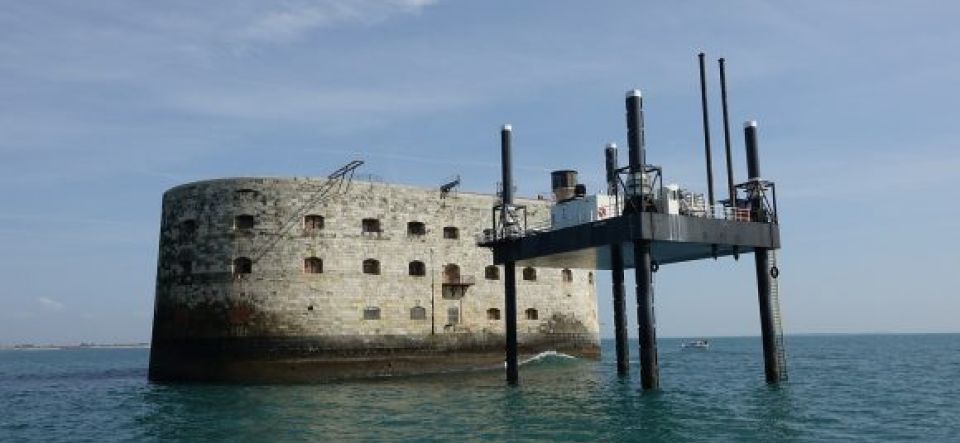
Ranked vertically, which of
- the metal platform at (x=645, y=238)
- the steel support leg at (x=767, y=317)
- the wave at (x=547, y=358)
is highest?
the metal platform at (x=645, y=238)

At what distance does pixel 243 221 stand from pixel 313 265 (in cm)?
423

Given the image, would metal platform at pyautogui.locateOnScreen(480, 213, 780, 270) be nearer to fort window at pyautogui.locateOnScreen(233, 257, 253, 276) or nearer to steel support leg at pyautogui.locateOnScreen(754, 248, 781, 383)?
steel support leg at pyautogui.locateOnScreen(754, 248, 781, 383)

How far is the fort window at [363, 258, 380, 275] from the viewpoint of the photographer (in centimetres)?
4281

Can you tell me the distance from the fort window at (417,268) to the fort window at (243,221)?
894 cm

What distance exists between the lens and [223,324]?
39.9 m

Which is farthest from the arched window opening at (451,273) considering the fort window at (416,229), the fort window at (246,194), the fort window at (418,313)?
the fort window at (246,194)

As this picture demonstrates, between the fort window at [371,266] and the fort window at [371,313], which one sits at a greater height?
the fort window at [371,266]

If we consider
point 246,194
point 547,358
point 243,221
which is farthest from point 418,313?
point 246,194

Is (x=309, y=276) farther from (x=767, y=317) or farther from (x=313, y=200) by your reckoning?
(x=767, y=317)

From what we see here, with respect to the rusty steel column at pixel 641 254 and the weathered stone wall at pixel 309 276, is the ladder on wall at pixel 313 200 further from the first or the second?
the rusty steel column at pixel 641 254

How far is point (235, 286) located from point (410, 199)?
35.0ft

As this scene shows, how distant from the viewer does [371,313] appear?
42344 millimetres

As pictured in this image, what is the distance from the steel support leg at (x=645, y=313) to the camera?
26969 mm

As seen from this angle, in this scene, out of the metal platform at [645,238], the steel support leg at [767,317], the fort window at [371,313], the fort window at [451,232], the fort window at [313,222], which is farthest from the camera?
the fort window at [451,232]
